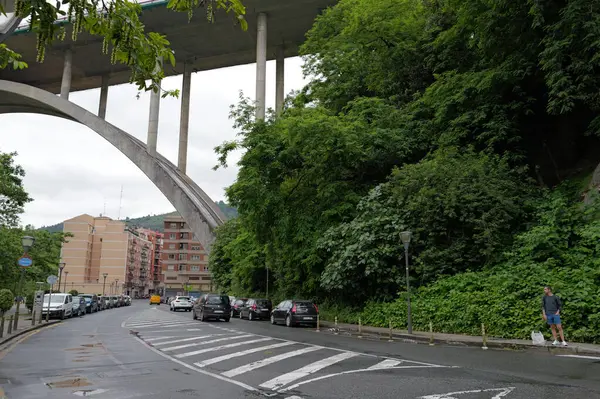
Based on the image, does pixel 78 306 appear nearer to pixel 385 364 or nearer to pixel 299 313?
pixel 299 313

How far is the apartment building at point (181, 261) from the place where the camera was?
114 meters

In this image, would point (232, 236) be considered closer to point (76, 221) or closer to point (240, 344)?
point (240, 344)

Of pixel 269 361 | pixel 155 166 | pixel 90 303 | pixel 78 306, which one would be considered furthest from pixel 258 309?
pixel 155 166

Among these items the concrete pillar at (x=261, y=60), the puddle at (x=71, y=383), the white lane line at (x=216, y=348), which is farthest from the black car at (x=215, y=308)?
the concrete pillar at (x=261, y=60)

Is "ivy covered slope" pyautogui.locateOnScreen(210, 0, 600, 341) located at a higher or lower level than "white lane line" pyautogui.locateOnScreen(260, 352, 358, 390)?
higher

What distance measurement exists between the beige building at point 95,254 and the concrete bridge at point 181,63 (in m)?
52.2

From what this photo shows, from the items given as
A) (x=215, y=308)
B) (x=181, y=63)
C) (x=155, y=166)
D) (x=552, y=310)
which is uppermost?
(x=181, y=63)

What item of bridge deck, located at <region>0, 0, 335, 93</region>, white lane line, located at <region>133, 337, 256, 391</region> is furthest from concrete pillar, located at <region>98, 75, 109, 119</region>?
white lane line, located at <region>133, 337, 256, 391</region>

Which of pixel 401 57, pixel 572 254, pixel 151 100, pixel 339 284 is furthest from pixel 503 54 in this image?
pixel 151 100

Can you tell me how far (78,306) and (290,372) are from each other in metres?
31.7

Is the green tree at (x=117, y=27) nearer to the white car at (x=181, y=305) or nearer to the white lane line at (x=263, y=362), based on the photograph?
the white lane line at (x=263, y=362)

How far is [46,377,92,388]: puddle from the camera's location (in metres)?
8.11

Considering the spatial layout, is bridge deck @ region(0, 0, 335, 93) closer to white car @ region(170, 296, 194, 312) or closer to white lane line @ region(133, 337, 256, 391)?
white car @ region(170, 296, 194, 312)

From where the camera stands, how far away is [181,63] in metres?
57.5
